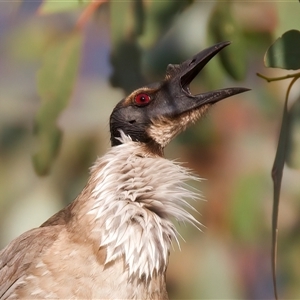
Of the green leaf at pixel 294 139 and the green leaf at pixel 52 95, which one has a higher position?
the green leaf at pixel 52 95

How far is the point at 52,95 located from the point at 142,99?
1.78 feet

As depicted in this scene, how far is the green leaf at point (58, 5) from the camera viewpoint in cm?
222

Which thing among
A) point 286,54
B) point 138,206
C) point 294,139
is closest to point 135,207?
point 138,206

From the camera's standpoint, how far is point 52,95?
2174 mm

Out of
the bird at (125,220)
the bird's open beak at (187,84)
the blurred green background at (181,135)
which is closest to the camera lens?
the bird at (125,220)

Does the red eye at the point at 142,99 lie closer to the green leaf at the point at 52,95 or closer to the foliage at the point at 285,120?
the foliage at the point at 285,120

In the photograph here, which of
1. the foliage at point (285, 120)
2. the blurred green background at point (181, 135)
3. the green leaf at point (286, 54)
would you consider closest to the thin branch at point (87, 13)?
the blurred green background at point (181, 135)

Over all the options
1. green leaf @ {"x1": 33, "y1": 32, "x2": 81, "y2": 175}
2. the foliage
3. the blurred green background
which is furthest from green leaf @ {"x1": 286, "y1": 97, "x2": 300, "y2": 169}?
green leaf @ {"x1": 33, "y1": 32, "x2": 81, "y2": 175}

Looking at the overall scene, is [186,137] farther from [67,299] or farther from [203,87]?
[67,299]

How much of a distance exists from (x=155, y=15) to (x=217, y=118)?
0.40 metres

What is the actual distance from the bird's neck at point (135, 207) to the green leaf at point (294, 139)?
0.89ft

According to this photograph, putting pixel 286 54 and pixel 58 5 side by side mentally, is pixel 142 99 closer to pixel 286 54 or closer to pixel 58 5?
pixel 286 54

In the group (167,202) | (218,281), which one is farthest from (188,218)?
(218,281)

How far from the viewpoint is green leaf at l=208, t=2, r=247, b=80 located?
210cm
